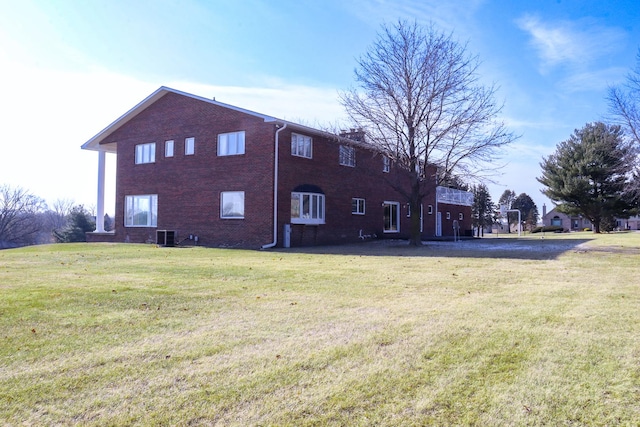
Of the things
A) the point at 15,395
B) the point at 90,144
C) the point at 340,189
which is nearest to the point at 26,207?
the point at 90,144

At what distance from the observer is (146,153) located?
23.8m

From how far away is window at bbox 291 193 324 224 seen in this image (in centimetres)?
2003

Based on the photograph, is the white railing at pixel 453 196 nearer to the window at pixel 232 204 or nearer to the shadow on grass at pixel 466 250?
the shadow on grass at pixel 466 250

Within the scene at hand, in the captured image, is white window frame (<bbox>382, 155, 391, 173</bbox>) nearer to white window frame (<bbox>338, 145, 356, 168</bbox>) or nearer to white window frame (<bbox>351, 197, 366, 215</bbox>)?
white window frame (<bbox>338, 145, 356, 168</bbox>)

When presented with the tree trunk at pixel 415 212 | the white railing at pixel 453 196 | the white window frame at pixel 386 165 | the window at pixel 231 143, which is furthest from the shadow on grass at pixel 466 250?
the white railing at pixel 453 196

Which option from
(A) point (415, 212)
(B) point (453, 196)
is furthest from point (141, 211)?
(B) point (453, 196)

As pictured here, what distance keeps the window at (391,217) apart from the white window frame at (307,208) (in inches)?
238

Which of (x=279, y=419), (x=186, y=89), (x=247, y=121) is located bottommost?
(x=279, y=419)

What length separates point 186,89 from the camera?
22.0 meters

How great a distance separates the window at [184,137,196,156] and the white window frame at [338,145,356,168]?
6.99m

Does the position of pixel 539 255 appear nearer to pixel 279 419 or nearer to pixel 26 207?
pixel 279 419

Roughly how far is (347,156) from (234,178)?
5462mm

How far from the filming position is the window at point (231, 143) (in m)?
20.1

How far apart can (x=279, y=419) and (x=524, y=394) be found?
1.73m
